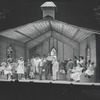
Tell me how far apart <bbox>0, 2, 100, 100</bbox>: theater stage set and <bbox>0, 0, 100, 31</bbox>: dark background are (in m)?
0.34

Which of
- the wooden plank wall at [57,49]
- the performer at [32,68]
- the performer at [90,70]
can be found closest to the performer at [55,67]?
the performer at [32,68]

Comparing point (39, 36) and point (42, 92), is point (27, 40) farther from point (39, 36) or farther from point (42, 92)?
point (42, 92)

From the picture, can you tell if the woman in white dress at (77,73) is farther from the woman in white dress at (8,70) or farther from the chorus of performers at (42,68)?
the woman in white dress at (8,70)

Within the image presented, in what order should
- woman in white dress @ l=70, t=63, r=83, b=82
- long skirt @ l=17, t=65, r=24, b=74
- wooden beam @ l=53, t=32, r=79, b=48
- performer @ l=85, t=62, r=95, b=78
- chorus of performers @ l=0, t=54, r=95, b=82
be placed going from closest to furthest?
performer @ l=85, t=62, r=95, b=78 < woman in white dress @ l=70, t=63, r=83, b=82 < chorus of performers @ l=0, t=54, r=95, b=82 < long skirt @ l=17, t=65, r=24, b=74 < wooden beam @ l=53, t=32, r=79, b=48

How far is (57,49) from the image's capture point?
104 ft

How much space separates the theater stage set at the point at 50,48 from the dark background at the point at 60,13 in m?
0.34

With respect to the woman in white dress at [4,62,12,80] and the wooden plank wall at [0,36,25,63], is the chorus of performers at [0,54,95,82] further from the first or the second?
the wooden plank wall at [0,36,25,63]

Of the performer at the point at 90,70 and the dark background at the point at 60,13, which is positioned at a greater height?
the dark background at the point at 60,13

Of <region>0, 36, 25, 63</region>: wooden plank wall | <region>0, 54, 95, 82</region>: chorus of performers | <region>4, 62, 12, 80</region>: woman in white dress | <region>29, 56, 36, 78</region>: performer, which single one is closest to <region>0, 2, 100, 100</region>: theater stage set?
<region>0, 36, 25, 63</region>: wooden plank wall

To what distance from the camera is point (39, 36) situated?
2867 centimetres

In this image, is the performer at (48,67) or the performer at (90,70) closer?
the performer at (90,70)

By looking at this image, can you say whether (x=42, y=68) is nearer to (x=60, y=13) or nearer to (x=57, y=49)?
(x=60, y=13)

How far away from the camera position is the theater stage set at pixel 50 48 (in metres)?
15.8

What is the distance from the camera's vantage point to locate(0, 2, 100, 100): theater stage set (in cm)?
1584
